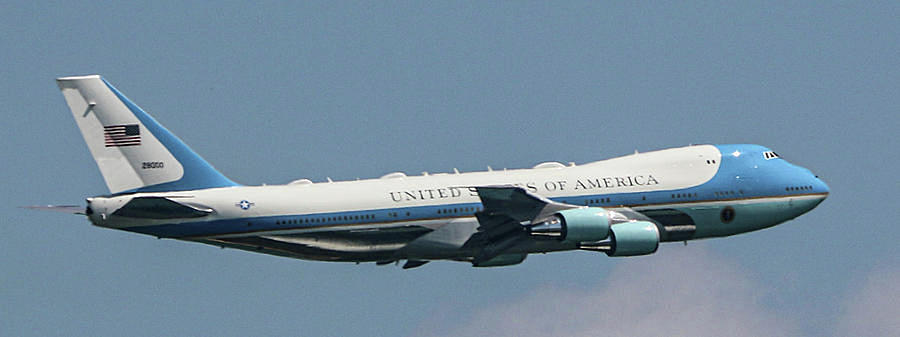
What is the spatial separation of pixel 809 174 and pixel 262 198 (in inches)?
1053

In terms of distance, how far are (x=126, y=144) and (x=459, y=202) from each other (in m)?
14.7

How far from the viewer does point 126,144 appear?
269 ft

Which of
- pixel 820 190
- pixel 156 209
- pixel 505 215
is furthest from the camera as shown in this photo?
pixel 820 190

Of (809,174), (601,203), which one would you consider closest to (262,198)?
(601,203)

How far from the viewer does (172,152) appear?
8256cm

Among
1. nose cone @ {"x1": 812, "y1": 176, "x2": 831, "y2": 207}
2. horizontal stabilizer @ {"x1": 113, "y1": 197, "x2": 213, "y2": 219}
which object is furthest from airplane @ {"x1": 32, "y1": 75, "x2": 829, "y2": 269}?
nose cone @ {"x1": 812, "y1": 176, "x2": 831, "y2": 207}

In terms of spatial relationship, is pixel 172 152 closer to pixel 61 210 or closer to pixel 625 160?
pixel 61 210

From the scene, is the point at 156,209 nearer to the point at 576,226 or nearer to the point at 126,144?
the point at 126,144

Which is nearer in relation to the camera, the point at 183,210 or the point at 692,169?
the point at 183,210

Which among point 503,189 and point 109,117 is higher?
point 109,117

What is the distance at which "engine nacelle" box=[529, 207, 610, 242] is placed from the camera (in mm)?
81938

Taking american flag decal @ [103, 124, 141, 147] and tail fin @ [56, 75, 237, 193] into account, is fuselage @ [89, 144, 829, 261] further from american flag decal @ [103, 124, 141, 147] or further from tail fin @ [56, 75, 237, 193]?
american flag decal @ [103, 124, 141, 147]

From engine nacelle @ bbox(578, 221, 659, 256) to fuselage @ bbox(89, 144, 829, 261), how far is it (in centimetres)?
178

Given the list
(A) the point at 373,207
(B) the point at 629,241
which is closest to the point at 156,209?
(A) the point at 373,207
